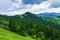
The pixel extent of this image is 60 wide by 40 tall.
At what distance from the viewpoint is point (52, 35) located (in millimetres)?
161250

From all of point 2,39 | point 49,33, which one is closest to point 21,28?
point 49,33

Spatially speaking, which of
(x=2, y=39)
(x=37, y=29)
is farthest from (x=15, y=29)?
(x=2, y=39)

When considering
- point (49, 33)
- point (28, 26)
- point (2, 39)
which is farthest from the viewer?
point (28, 26)

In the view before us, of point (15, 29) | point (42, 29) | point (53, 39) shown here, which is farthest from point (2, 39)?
point (42, 29)

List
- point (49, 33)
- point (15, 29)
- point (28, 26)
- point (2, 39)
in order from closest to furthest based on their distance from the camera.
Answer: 1. point (2, 39)
2. point (15, 29)
3. point (49, 33)
4. point (28, 26)

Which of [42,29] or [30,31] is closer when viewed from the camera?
[30,31]

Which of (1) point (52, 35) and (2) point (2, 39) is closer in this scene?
(2) point (2, 39)

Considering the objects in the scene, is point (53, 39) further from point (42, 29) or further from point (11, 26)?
point (11, 26)

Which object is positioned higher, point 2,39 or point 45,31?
point 2,39

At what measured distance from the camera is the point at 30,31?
513 feet

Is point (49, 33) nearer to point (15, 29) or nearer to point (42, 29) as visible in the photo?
point (42, 29)

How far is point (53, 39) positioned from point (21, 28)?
27.7 meters

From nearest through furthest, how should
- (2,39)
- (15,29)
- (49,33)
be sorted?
(2,39), (15,29), (49,33)

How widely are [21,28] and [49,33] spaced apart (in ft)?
75.4
